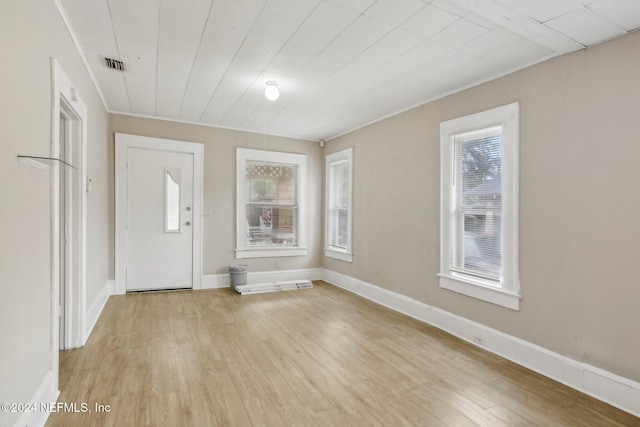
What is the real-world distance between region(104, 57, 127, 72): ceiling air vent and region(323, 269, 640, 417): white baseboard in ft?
A: 12.9

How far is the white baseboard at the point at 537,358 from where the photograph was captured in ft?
7.21

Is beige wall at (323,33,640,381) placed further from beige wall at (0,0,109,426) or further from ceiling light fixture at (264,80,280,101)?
beige wall at (0,0,109,426)

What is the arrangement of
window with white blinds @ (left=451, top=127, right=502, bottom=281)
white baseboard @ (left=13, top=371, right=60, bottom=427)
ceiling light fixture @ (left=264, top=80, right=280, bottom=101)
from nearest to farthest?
1. white baseboard @ (left=13, top=371, right=60, bottom=427)
2. window with white blinds @ (left=451, top=127, right=502, bottom=281)
3. ceiling light fixture @ (left=264, top=80, right=280, bottom=101)

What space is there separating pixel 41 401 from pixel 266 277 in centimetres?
379

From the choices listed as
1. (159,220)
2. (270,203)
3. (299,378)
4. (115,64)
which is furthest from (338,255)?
(115,64)

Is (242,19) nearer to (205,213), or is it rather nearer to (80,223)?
(80,223)

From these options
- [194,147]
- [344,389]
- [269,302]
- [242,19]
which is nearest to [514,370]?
[344,389]

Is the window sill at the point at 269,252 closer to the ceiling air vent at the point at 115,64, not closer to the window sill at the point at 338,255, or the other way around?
the window sill at the point at 338,255

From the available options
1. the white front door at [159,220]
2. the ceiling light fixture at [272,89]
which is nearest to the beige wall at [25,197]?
the ceiling light fixture at [272,89]

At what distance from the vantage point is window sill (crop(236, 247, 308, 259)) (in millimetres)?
5462

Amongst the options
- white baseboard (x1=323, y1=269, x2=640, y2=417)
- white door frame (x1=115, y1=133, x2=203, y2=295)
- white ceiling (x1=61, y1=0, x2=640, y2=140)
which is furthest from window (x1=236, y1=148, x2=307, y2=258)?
white baseboard (x1=323, y1=269, x2=640, y2=417)

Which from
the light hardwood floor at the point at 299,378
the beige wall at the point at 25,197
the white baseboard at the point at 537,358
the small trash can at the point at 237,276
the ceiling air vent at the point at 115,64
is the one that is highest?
the ceiling air vent at the point at 115,64

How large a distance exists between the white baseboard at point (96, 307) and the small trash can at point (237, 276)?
1.61 m

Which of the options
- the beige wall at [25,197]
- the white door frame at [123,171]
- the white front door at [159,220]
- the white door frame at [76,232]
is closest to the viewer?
the beige wall at [25,197]
